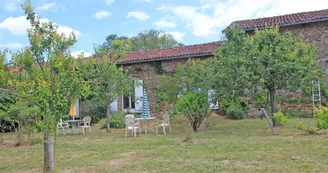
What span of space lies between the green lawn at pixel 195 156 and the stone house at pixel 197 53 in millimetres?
6893

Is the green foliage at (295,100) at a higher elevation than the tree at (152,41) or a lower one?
lower

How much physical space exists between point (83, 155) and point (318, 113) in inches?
233

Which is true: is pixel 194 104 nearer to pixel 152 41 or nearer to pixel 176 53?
pixel 176 53

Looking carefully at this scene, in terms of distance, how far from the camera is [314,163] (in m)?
5.43

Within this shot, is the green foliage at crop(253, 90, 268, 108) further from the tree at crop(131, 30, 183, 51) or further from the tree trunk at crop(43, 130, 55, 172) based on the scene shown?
the tree at crop(131, 30, 183, 51)

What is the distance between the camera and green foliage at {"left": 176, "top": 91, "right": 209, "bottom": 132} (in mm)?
10633

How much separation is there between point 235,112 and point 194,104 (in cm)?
460

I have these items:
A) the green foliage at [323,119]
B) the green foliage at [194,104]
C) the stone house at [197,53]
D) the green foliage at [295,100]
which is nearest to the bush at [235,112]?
the green foliage at [295,100]

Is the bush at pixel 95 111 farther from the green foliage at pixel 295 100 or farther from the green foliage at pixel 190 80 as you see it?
the green foliage at pixel 295 100

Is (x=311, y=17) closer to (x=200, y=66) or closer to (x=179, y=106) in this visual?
(x=200, y=66)

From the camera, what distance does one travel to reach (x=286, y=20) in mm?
15133

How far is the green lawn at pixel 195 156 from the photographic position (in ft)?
18.1

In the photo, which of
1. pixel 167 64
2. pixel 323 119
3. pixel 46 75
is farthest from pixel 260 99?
pixel 46 75

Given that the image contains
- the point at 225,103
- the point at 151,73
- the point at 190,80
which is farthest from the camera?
the point at 151,73
